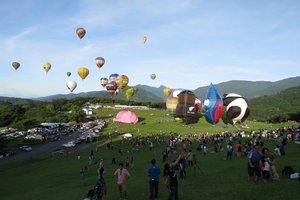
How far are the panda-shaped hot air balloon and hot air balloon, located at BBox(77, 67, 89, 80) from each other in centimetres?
3365

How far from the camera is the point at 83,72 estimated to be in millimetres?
85438

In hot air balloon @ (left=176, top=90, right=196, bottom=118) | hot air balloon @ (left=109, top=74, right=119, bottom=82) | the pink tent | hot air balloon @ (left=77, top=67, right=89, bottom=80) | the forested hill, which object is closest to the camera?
hot air balloon @ (left=176, top=90, right=196, bottom=118)

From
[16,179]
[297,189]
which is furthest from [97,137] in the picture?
[297,189]

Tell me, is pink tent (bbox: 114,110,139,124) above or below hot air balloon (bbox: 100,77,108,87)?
below

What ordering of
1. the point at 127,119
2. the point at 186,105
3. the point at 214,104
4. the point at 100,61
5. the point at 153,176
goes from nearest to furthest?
1. the point at 153,176
2. the point at 214,104
3. the point at 186,105
4. the point at 127,119
5. the point at 100,61

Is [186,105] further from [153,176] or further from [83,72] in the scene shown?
[153,176]

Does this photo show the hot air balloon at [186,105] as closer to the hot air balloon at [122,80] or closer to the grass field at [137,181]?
the hot air balloon at [122,80]

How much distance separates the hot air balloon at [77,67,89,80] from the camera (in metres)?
85.3

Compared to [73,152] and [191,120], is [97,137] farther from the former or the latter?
[191,120]

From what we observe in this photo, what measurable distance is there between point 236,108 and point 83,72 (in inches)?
1448

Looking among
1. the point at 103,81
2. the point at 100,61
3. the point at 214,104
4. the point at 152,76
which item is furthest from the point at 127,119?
the point at 152,76

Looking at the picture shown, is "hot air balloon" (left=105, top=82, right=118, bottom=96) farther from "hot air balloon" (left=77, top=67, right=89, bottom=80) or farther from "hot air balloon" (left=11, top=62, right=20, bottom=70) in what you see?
"hot air balloon" (left=11, top=62, right=20, bottom=70)

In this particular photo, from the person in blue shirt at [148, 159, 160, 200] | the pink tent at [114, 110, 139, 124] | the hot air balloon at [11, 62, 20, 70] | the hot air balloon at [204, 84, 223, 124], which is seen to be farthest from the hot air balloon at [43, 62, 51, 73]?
the person in blue shirt at [148, 159, 160, 200]

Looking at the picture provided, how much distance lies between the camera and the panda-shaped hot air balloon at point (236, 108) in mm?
70875
